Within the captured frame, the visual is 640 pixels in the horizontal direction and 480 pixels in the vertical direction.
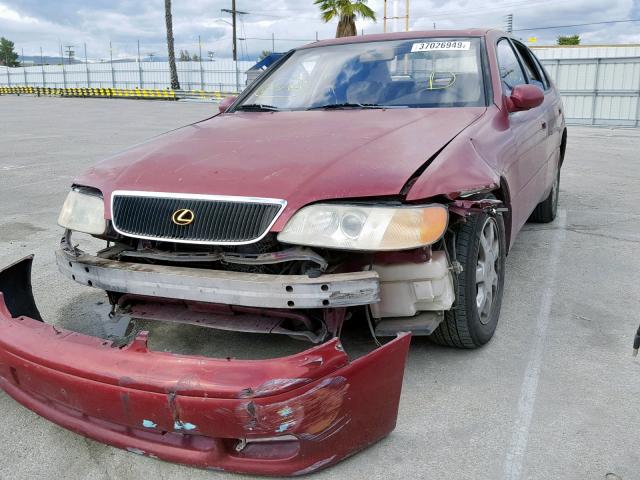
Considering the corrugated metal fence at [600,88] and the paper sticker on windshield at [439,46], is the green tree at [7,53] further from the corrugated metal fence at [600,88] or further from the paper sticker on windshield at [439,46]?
the paper sticker on windshield at [439,46]

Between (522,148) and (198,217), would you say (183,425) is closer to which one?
(198,217)

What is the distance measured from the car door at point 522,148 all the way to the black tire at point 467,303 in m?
0.54

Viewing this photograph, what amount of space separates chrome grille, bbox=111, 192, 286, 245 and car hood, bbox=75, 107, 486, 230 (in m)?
0.04

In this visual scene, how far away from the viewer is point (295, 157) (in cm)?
260


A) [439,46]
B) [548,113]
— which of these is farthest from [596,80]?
[439,46]

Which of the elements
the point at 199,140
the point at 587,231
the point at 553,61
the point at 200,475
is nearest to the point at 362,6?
the point at 553,61

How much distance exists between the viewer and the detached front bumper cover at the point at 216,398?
190cm

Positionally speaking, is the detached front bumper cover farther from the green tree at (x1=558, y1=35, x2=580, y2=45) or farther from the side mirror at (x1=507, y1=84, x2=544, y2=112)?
the green tree at (x1=558, y1=35, x2=580, y2=45)

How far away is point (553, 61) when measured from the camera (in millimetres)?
18375

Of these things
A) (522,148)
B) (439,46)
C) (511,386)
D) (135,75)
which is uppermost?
(135,75)

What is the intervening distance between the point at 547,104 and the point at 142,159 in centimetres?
334

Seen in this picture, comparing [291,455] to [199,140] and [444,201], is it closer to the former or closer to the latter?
[444,201]

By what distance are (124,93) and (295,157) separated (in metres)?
37.1

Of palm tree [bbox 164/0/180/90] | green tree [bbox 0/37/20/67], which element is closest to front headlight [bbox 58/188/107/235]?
palm tree [bbox 164/0/180/90]
